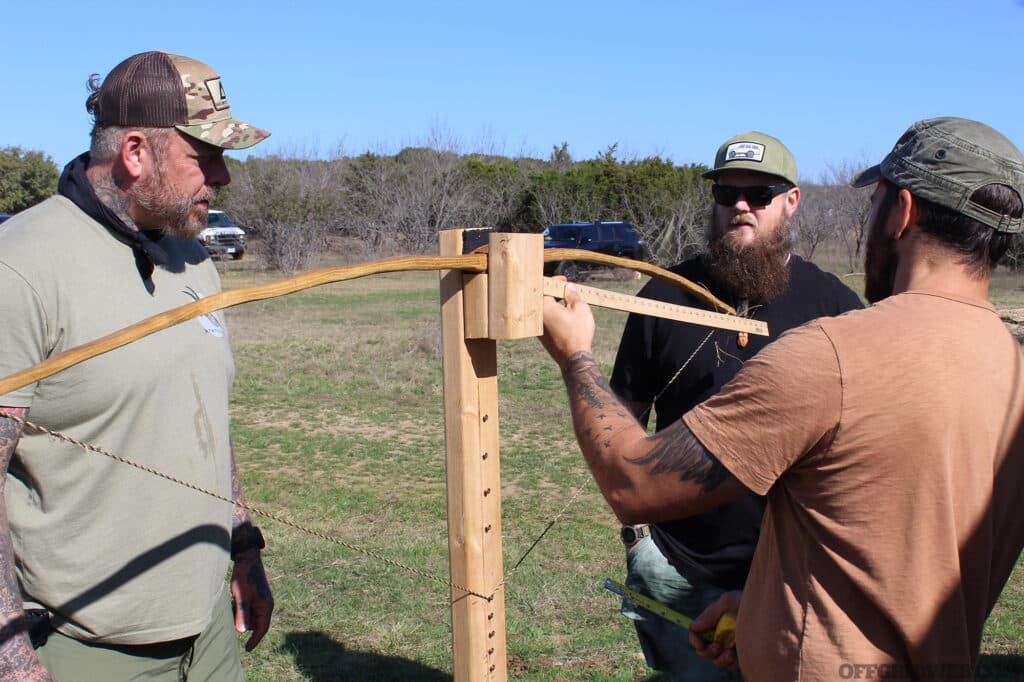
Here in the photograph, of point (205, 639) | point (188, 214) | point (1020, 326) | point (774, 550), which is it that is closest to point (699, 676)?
point (774, 550)

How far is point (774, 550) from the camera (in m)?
1.76

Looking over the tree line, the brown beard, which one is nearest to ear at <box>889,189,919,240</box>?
the brown beard

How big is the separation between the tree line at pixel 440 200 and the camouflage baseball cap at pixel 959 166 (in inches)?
992

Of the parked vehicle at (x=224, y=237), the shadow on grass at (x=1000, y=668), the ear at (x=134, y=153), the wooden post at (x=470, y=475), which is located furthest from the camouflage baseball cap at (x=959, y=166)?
the parked vehicle at (x=224, y=237)

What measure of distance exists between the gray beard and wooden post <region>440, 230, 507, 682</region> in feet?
4.44

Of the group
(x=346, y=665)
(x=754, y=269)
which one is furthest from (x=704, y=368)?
(x=346, y=665)

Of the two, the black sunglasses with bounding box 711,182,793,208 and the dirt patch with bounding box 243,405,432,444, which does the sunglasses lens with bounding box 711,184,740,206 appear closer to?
the black sunglasses with bounding box 711,182,793,208

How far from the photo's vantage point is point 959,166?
1.73 m

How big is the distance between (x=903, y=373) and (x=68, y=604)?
183 centimetres

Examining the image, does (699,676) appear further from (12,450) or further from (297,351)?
(297,351)

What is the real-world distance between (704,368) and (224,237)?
28697 millimetres

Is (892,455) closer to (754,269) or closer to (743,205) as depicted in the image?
(754,269)

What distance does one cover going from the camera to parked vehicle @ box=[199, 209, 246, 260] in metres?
29.0

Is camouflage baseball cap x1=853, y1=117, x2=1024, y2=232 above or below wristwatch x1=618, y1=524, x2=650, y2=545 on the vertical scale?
above
